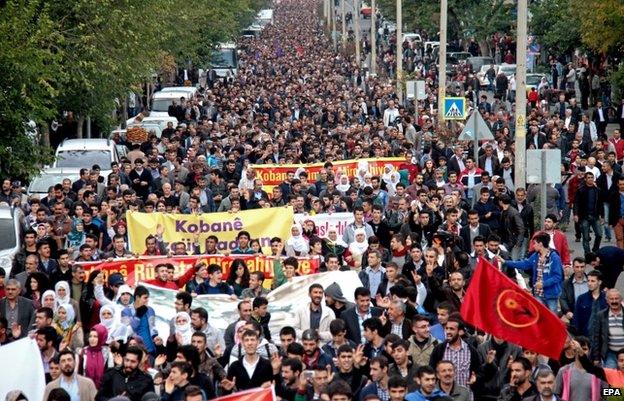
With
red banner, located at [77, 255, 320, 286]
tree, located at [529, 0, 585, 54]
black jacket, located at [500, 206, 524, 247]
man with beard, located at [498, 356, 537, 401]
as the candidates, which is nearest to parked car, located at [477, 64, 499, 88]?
tree, located at [529, 0, 585, 54]

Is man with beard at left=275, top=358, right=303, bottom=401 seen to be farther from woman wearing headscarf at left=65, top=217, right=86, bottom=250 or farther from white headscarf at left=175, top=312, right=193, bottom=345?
woman wearing headscarf at left=65, top=217, right=86, bottom=250

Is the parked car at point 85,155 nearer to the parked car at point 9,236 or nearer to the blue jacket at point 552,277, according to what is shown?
the parked car at point 9,236

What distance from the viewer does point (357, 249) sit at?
22312 mm

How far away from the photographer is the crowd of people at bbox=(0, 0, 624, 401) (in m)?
14.9

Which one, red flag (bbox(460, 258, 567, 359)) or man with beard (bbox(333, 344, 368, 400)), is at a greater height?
red flag (bbox(460, 258, 567, 359))

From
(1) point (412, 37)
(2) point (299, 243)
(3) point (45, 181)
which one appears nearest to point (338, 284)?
(2) point (299, 243)

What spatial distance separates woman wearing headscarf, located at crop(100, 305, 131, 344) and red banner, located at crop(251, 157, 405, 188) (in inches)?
531

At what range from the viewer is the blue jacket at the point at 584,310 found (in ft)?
57.9

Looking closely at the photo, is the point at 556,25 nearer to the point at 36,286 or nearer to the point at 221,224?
the point at 221,224

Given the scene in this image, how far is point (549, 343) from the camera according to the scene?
15055 mm

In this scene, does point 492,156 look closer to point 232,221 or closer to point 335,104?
point 232,221

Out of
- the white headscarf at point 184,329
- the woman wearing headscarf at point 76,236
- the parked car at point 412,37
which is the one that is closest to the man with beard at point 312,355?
the white headscarf at point 184,329

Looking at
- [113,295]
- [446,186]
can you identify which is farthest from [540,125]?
A: [113,295]

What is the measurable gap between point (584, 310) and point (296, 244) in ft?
18.7
